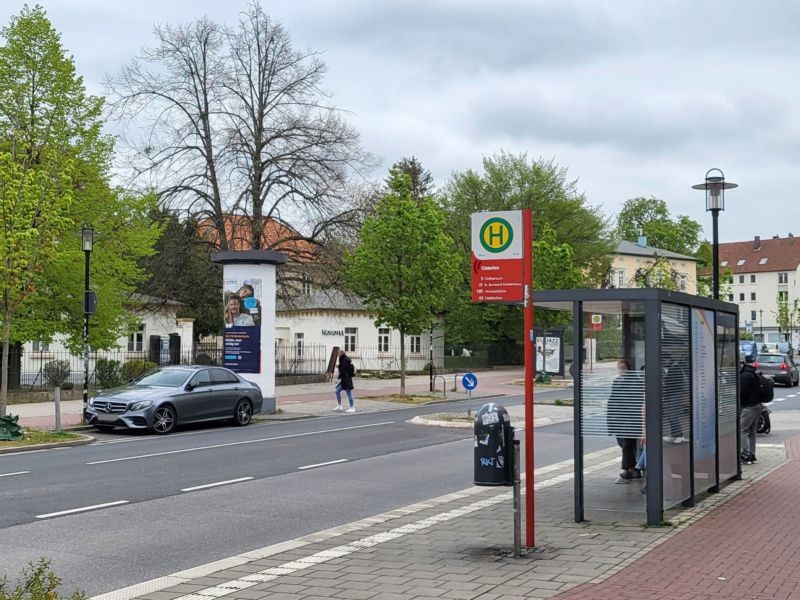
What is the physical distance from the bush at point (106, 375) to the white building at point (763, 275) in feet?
370

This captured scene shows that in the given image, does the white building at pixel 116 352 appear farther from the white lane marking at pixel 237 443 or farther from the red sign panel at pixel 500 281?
the red sign panel at pixel 500 281

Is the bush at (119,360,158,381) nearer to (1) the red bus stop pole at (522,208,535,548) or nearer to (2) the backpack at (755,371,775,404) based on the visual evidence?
(2) the backpack at (755,371,775,404)

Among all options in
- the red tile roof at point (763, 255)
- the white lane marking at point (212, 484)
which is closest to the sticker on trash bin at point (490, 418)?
the white lane marking at point (212, 484)

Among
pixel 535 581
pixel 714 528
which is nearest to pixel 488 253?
pixel 535 581

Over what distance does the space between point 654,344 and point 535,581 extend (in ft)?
10.2

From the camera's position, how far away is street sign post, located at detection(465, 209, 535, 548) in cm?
814

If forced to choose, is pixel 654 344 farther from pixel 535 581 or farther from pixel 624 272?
pixel 624 272

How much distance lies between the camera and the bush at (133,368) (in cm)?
3319

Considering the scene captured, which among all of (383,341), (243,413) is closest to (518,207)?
(383,341)

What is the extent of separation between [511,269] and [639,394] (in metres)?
2.17

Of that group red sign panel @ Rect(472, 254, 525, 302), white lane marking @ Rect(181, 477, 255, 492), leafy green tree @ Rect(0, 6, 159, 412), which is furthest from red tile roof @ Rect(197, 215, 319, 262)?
red sign panel @ Rect(472, 254, 525, 302)

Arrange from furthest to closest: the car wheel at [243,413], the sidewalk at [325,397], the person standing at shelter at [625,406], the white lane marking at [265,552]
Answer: the sidewalk at [325,397], the car wheel at [243,413], the person standing at shelter at [625,406], the white lane marking at [265,552]

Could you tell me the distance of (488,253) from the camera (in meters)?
8.38

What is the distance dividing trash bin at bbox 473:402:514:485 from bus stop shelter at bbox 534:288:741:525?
4.96 ft
